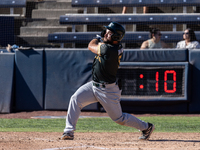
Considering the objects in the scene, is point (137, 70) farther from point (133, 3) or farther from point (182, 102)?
point (133, 3)

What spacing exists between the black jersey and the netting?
6.93m

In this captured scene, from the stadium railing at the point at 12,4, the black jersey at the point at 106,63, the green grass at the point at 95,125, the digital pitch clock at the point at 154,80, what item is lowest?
the green grass at the point at 95,125

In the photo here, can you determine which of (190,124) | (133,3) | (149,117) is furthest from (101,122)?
(133,3)

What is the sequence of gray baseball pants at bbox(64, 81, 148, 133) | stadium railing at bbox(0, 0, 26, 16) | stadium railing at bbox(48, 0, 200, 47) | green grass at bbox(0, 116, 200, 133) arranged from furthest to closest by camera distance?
stadium railing at bbox(0, 0, 26, 16), stadium railing at bbox(48, 0, 200, 47), green grass at bbox(0, 116, 200, 133), gray baseball pants at bbox(64, 81, 148, 133)

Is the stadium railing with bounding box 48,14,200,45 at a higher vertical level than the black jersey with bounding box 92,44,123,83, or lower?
higher

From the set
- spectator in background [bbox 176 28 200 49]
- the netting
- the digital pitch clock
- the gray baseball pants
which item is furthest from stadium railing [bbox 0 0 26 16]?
the gray baseball pants

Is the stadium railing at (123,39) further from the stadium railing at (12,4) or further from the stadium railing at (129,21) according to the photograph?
the stadium railing at (12,4)

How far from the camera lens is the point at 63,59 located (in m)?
8.37

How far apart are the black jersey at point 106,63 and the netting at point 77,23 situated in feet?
22.7

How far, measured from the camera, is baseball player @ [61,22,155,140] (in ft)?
14.0

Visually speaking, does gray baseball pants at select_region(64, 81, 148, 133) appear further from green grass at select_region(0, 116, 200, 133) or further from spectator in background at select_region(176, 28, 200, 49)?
spectator in background at select_region(176, 28, 200, 49)

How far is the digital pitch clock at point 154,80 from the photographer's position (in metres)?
7.96

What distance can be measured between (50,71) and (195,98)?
367cm

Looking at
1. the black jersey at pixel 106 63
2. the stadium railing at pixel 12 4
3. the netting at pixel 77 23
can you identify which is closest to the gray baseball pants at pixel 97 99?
the black jersey at pixel 106 63
